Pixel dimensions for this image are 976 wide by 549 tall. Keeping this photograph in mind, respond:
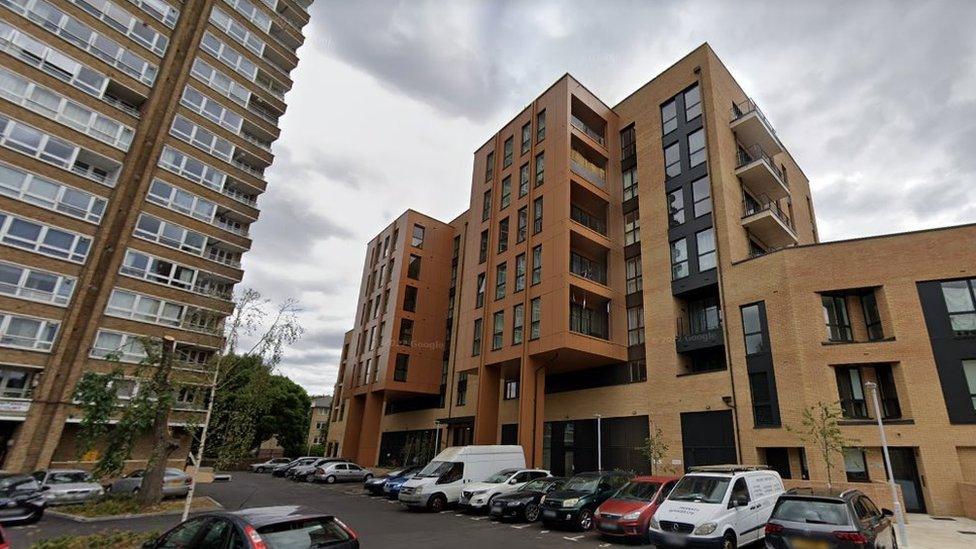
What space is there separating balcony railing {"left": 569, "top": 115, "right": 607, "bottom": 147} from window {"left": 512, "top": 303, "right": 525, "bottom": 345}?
1233cm

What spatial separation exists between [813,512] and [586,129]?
26786 mm

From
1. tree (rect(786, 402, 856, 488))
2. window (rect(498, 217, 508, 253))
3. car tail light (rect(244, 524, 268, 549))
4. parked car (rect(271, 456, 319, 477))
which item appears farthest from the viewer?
parked car (rect(271, 456, 319, 477))

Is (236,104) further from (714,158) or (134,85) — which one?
(714,158)

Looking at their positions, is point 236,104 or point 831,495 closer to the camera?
point 831,495

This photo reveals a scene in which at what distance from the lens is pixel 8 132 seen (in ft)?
86.9

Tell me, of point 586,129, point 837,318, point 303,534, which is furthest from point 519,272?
point 303,534

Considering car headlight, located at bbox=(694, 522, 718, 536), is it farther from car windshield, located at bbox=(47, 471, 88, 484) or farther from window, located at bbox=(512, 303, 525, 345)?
car windshield, located at bbox=(47, 471, 88, 484)

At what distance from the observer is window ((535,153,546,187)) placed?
99.2ft

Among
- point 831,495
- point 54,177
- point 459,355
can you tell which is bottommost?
point 831,495

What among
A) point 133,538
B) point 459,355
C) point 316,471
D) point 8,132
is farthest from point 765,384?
point 8,132

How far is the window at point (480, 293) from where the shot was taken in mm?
32709

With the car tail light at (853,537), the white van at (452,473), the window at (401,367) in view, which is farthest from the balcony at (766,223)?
the window at (401,367)

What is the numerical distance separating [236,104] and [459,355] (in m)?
28.0

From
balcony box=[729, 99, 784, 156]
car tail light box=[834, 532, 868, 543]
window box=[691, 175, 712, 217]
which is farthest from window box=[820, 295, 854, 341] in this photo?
car tail light box=[834, 532, 868, 543]
